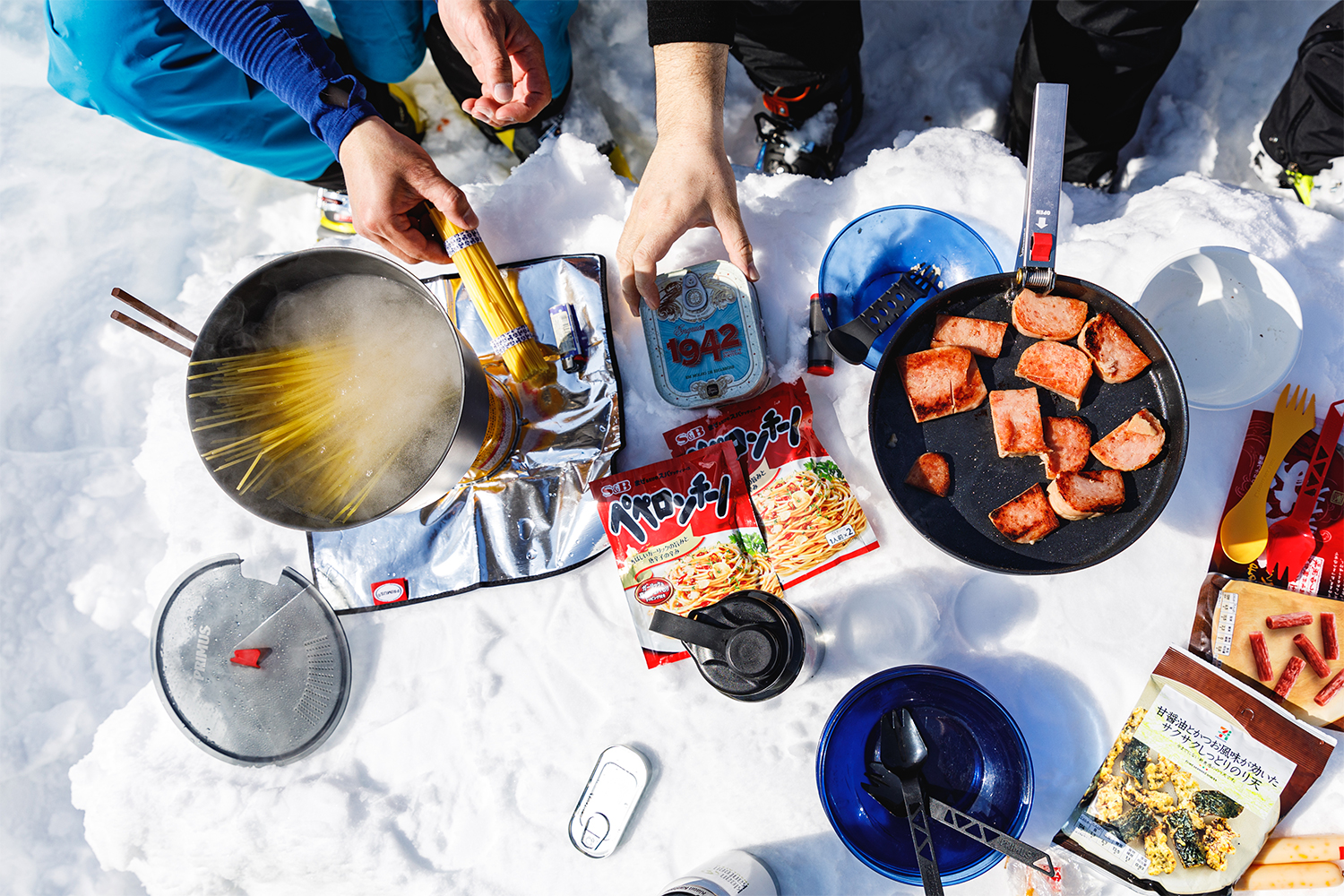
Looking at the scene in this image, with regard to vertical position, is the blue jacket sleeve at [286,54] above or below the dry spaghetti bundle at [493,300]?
above

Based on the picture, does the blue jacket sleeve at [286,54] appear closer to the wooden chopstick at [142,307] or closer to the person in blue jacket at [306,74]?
the person in blue jacket at [306,74]

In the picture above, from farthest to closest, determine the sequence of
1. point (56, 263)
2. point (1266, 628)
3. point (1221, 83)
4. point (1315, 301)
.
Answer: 1. point (56, 263)
2. point (1221, 83)
3. point (1315, 301)
4. point (1266, 628)

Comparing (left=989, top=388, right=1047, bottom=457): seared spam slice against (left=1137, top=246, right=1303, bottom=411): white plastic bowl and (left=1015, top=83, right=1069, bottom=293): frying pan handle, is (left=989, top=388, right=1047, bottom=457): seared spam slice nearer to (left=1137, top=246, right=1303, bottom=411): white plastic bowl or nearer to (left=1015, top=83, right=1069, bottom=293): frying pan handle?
(left=1015, top=83, right=1069, bottom=293): frying pan handle

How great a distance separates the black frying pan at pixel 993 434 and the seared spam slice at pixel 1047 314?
0.06 ft

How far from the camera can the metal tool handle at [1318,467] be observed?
3.92 feet

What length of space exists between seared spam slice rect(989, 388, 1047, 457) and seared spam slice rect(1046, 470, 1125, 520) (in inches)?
2.5

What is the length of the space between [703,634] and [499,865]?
27.4 inches

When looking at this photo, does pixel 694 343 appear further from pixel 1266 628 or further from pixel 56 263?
pixel 56 263

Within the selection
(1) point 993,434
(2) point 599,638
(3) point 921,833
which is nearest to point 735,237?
(1) point 993,434

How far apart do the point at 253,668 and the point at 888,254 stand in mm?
1544

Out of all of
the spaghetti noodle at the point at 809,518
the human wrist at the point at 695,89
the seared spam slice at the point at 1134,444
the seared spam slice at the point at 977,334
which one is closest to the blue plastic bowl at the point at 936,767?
the spaghetti noodle at the point at 809,518

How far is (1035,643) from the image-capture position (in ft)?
4.08

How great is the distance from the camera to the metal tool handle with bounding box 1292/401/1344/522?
1193 millimetres

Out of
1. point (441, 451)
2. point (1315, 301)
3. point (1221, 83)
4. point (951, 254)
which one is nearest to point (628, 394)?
point (441, 451)
